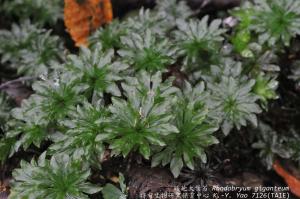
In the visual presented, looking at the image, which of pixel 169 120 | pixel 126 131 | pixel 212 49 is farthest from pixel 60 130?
pixel 212 49

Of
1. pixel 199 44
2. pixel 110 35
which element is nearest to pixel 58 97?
pixel 110 35

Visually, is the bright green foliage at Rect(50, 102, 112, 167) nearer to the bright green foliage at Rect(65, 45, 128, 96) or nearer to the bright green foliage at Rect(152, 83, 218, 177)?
the bright green foliage at Rect(65, 45, 128, 96)

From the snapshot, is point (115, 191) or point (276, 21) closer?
point (115, 191)

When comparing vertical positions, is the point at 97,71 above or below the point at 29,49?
below

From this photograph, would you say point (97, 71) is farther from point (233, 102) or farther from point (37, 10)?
point (37, 10)

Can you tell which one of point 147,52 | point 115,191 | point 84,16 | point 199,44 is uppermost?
point 84,16

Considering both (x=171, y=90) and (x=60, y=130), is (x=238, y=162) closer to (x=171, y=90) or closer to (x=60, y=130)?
(x=171, y=90)

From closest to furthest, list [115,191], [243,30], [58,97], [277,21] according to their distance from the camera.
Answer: [115,191], [58,97], [277,21], [243,30]
